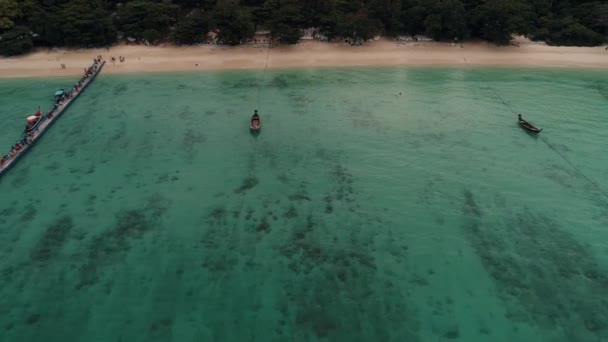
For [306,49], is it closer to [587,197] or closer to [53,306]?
[587,197]

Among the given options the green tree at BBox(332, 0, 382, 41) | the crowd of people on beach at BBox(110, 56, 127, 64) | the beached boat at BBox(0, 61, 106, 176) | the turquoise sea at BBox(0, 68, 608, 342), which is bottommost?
the turquoise sea at BBox(0, 68, 608, 342)

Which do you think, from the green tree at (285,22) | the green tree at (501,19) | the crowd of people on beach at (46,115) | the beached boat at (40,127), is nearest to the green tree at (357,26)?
the green tree at (285,22)

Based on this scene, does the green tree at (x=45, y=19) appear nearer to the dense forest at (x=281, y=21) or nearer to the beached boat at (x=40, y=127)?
the dense forest at (x=281, y=21)

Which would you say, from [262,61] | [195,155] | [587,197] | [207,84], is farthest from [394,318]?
[262,61]

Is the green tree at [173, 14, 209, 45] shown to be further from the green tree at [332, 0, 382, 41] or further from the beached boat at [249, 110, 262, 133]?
the beached boat at [249, 110, 262, 133]

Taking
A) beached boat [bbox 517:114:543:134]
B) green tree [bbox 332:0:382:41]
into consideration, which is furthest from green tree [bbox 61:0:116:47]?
beached boat [bbox 517:114:543:134]

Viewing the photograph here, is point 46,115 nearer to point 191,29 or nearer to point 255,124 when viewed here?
point 255,124
